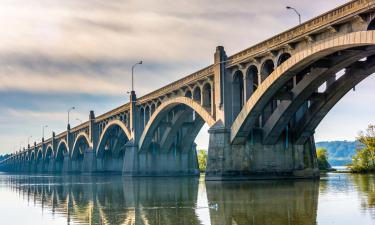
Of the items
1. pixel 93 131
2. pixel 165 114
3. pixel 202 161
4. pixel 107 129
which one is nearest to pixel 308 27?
pixel 165 114

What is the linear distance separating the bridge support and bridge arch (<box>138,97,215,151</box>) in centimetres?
392

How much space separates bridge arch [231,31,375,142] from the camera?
36.1 m

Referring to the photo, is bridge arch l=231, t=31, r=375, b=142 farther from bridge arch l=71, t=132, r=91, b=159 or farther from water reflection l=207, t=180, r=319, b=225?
bridge arch l=71, t=132, r=91, b=159

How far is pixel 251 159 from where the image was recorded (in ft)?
181

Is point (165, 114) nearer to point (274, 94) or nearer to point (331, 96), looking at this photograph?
point (274, 94)

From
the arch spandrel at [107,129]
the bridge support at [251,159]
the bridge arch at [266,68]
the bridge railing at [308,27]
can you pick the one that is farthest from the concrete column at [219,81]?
the arch spandrel at [107,129]

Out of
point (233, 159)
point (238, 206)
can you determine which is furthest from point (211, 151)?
point (238, 206)

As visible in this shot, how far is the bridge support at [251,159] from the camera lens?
54.5 m

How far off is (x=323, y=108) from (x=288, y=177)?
8099mm

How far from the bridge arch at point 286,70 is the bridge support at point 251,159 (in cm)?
142

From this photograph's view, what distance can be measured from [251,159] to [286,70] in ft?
44.8

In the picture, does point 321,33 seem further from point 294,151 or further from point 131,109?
point 131,109

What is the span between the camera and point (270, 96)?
49344 millimetres

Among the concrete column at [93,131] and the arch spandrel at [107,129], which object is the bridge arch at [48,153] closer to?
the concrete column at [93,131]
